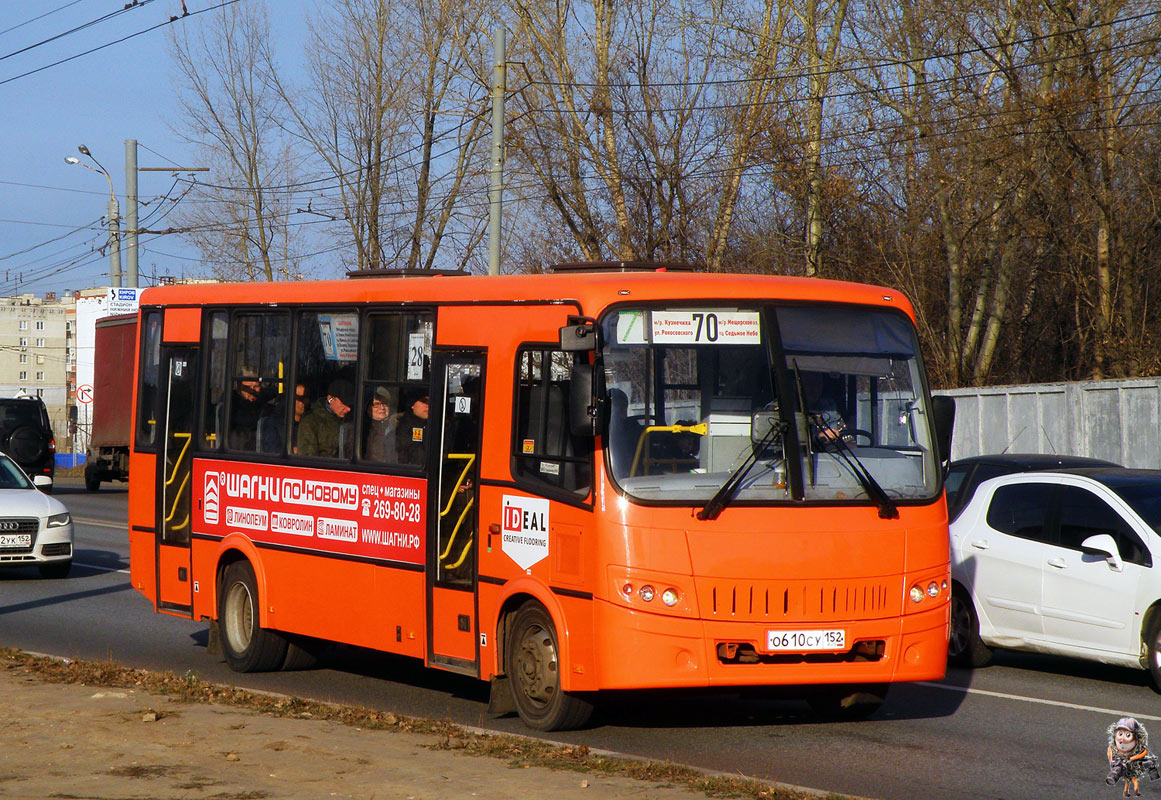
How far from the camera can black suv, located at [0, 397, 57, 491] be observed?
111 feet

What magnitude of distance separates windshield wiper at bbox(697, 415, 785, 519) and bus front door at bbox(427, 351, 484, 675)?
1753mm

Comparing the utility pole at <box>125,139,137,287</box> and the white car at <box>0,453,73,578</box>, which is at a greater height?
the utility pole at <box>125,139,137,287</box>

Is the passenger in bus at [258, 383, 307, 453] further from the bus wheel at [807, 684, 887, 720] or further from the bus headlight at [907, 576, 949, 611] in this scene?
the bus headlight at [907, 576, 949, 611]

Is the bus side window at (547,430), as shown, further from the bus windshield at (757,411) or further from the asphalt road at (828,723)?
the asphalt road at (828,723)

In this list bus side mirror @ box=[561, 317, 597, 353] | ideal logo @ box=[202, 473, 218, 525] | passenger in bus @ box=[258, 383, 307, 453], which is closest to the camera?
bus side mirror @ box=[561, 317, 597, 353]

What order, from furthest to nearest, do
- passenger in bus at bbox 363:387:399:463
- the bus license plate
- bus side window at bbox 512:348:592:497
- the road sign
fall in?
the road sign, passenger in bus at bbox 363:387:399:463, bus side window at bbox 512:348:592:497, the bus license plate

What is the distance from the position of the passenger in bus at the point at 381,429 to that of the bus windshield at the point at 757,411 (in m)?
2.27

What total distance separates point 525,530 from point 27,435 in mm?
28182

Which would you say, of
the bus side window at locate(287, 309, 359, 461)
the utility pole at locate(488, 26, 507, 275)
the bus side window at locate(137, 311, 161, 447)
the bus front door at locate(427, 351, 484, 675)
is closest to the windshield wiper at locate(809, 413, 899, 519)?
the bus front door at locate(427, 351, 484, 675)

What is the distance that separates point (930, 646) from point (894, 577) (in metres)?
0.49

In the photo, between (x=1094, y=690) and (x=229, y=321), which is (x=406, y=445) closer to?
(x=229, y=321)

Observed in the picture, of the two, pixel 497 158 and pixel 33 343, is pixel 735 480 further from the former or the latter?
pixel 33 343

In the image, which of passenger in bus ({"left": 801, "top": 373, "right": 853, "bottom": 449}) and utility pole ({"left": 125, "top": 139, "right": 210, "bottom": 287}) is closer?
passenger in bus ({"left": 801, "top": 373, "right": 853, "bottom": 449})

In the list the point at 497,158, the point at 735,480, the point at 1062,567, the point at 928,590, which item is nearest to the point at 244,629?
the point at 735,480
